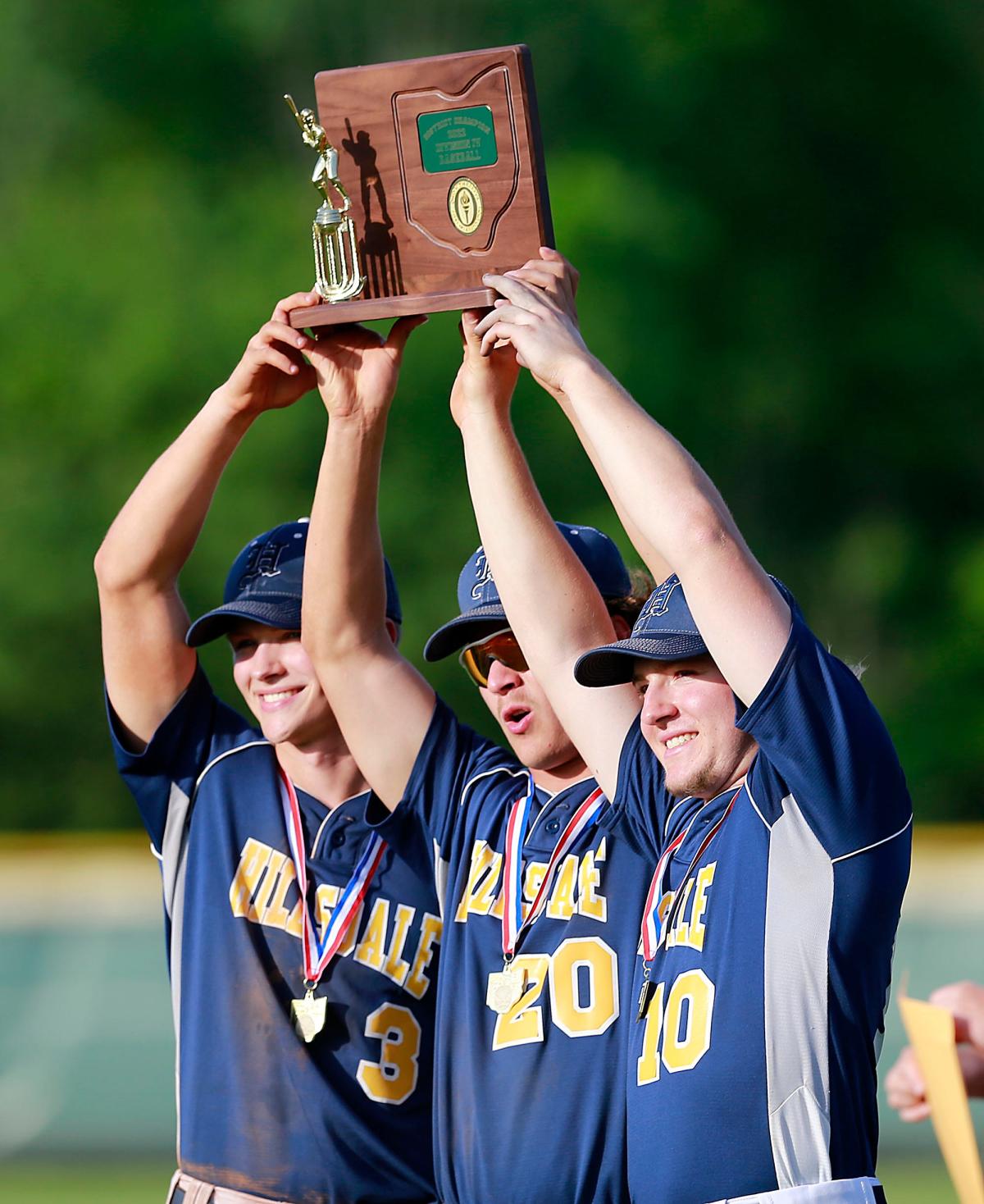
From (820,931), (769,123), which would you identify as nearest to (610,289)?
(769,123)

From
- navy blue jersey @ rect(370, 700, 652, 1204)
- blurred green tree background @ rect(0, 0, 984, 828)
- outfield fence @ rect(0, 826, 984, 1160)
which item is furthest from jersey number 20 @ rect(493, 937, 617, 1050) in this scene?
Result: blurred green tree background @ rect(0, 0, 984, 828)

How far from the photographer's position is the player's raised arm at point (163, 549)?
398cm

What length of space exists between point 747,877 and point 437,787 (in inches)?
41.6

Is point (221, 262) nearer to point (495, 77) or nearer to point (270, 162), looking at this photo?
point (270, 162)

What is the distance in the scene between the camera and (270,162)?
15.9m

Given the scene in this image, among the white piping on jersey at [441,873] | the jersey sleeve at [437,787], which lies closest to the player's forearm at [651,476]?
the jersey sleeve at [437,787]

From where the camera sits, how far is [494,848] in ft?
12.3

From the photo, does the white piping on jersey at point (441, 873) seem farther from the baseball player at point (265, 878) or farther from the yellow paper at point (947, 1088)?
the yellow paper at point (947, 1088)

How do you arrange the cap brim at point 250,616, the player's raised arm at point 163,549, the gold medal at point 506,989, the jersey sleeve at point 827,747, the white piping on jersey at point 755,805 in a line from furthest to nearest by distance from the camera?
the cap brim at point 250,616 < the player's raised arm at point 163,549 < the gold medal at point 506,989 < the white piping on jersey at point 755,805 < the jersey sleeve at point 827,747

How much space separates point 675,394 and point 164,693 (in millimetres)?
10695

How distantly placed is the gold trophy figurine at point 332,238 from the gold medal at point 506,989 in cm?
139

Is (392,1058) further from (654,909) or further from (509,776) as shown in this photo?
(654,909)

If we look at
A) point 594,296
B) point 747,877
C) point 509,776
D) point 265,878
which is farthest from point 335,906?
point 594,296

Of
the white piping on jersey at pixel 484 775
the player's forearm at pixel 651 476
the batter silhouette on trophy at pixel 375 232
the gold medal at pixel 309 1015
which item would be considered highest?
the batter silhouette on trophy at pixel 375 232
